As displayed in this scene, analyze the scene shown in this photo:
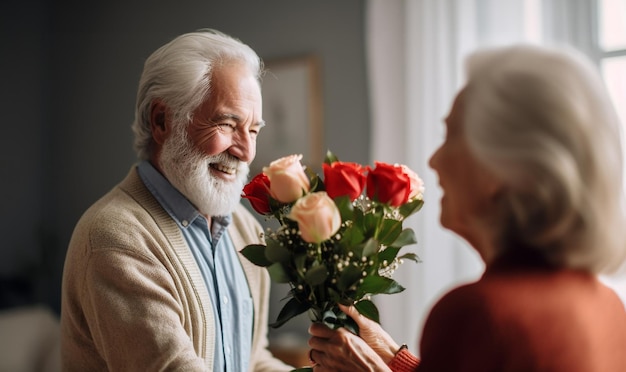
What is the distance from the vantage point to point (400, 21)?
3.17 m

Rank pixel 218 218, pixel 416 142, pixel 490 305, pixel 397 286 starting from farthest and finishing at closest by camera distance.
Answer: pixel 416 142 → pixel 218 218 → pixel 397 286 → pixel 490 305

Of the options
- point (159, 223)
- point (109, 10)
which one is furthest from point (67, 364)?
point (109, 10)

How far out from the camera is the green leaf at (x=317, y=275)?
41.4 inches

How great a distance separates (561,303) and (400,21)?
2542 millimetres

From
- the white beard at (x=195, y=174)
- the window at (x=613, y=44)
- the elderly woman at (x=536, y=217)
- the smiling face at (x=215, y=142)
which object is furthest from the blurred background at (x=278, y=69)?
the elderly woman at (x=536, y=217)

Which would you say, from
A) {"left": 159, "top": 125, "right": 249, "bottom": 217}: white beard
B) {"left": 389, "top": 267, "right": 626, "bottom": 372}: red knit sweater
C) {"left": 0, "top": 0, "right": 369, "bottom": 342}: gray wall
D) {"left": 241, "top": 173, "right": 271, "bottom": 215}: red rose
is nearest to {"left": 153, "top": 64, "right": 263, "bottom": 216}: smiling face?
{"left": 159, "top": 125, "right": 249, "bottom": 217}: white beard

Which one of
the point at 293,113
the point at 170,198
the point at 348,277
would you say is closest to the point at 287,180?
the point at 348,277

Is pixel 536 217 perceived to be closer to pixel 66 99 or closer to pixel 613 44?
pixel 613 44

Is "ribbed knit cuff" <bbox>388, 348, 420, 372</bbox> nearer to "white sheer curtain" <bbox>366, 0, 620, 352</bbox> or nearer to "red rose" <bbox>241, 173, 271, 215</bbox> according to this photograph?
"red rose" <bbox>241, 173, 271, 215</bbox>

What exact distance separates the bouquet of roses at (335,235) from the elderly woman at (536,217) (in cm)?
21

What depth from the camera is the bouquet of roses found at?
42.0 inches

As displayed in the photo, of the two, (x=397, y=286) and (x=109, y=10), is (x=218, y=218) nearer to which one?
(x=397, y=286)

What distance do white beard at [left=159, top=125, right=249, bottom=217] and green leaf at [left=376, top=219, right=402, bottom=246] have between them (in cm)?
52

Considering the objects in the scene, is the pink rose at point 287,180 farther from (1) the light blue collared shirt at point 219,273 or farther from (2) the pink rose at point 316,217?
(1) the light blue collared shirt at point 219,273
